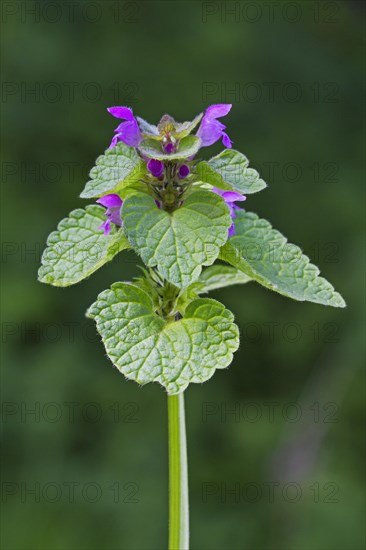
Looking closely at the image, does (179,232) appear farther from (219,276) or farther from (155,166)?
(219,276)

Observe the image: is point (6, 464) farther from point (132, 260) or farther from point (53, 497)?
point (132, 260)

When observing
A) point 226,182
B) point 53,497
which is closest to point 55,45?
point 53,497

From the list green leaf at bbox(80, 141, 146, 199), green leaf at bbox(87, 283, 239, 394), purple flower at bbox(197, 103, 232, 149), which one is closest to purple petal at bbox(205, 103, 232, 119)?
purple flower at bbox(197, 103, 232, 149)

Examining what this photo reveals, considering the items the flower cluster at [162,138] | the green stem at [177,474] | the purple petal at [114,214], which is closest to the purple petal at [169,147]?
the flower cluster at [162,138]

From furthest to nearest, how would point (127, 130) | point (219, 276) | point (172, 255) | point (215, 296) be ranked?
point (215, 296) < point (219, 276) < point (127, 130) < point (172, 255)

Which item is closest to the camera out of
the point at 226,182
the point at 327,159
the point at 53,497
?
the point at 226,182

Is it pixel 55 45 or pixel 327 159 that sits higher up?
pixel 55 45

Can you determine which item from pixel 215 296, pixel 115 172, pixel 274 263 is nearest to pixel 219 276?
pixel 274 263
